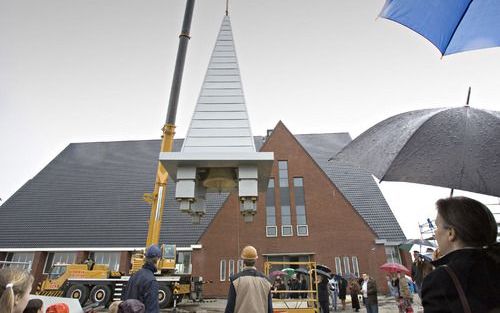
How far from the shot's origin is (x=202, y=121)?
5.97m

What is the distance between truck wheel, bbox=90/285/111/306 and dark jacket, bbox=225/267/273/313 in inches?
522

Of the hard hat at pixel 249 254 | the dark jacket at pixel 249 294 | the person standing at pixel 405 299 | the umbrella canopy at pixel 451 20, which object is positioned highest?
the umbrella canopy at pixel 451 20

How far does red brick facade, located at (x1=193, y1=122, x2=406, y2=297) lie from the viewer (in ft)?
71.7

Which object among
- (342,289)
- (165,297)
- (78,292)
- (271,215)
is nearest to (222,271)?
(271,215)

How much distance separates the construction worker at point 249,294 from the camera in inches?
137

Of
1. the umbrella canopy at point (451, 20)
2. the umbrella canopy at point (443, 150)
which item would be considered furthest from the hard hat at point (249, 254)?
the umbrella canopy at point (451, 20)

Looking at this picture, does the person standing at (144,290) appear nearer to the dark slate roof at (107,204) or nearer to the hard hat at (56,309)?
the hard hat at (56,309)

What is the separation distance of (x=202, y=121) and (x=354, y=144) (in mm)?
3160

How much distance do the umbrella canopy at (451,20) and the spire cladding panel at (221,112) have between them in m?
2.94

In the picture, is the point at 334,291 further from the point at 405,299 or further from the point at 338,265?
the point at 338,265

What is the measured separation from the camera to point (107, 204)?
25.6 meters

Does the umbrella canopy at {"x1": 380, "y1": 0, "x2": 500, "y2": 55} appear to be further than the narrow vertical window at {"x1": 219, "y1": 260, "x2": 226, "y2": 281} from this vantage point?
No

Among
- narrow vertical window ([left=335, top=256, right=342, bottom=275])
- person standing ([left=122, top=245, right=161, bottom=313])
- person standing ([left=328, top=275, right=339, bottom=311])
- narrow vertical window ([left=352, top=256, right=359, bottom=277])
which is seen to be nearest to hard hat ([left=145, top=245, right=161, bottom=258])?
person standing ([left=122, top=245, right=161, bottom=313])

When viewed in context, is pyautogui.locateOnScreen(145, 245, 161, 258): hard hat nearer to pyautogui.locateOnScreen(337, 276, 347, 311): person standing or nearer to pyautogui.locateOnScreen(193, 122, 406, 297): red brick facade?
pyautogui.locateOnScreen(337, 276, 347, 311): person standing
